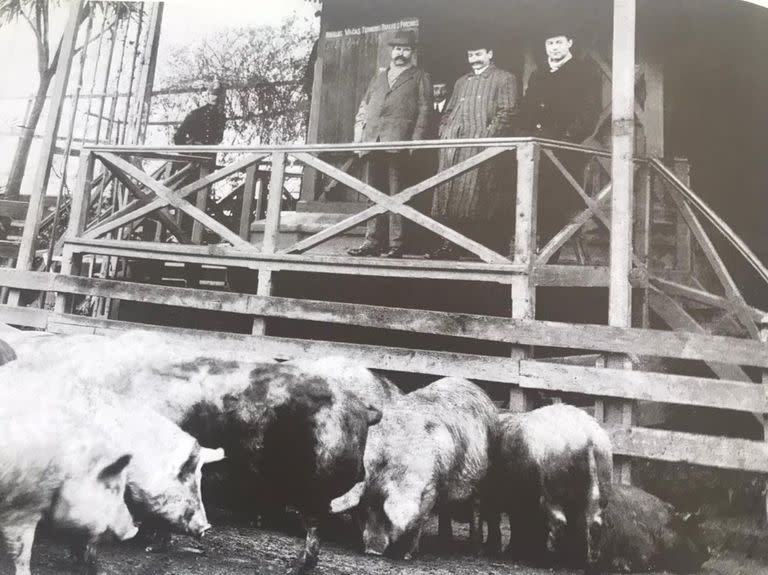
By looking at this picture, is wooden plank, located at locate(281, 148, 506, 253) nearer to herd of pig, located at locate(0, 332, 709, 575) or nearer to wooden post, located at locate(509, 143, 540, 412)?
wooden post, located at locate(509, 143, 540, 412)

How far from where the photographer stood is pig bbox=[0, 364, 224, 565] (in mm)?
1955

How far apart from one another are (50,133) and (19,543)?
296 centimetres

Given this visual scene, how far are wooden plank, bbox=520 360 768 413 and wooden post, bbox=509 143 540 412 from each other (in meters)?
0.18

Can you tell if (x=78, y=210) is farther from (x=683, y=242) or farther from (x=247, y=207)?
(x=683, y=242)

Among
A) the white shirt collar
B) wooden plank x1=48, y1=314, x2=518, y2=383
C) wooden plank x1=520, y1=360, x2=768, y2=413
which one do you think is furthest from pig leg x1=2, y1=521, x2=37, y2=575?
the white shirt collar

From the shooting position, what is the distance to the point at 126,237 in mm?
6184

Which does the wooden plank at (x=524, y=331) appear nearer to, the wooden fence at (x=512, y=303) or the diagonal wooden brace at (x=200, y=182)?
the wooden fence at (x=512, y=303)

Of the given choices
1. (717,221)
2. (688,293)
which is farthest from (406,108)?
(688,293)

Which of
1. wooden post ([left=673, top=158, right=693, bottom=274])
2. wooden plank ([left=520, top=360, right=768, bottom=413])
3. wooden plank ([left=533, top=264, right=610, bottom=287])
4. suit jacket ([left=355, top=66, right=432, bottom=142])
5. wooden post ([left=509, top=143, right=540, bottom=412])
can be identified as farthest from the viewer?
wooden post ([left=673, top=158, right=693, bottom=274])

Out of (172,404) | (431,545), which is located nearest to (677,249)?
(431,545)

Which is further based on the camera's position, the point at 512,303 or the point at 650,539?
the point at 512,303

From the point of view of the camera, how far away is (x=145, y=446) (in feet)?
6.59

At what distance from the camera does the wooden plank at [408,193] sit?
362 centimetres

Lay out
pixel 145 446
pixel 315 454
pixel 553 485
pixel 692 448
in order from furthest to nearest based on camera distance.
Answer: pixel 692 448 → pixel 553 485 → pixel 315 454 → pixel 145 446
